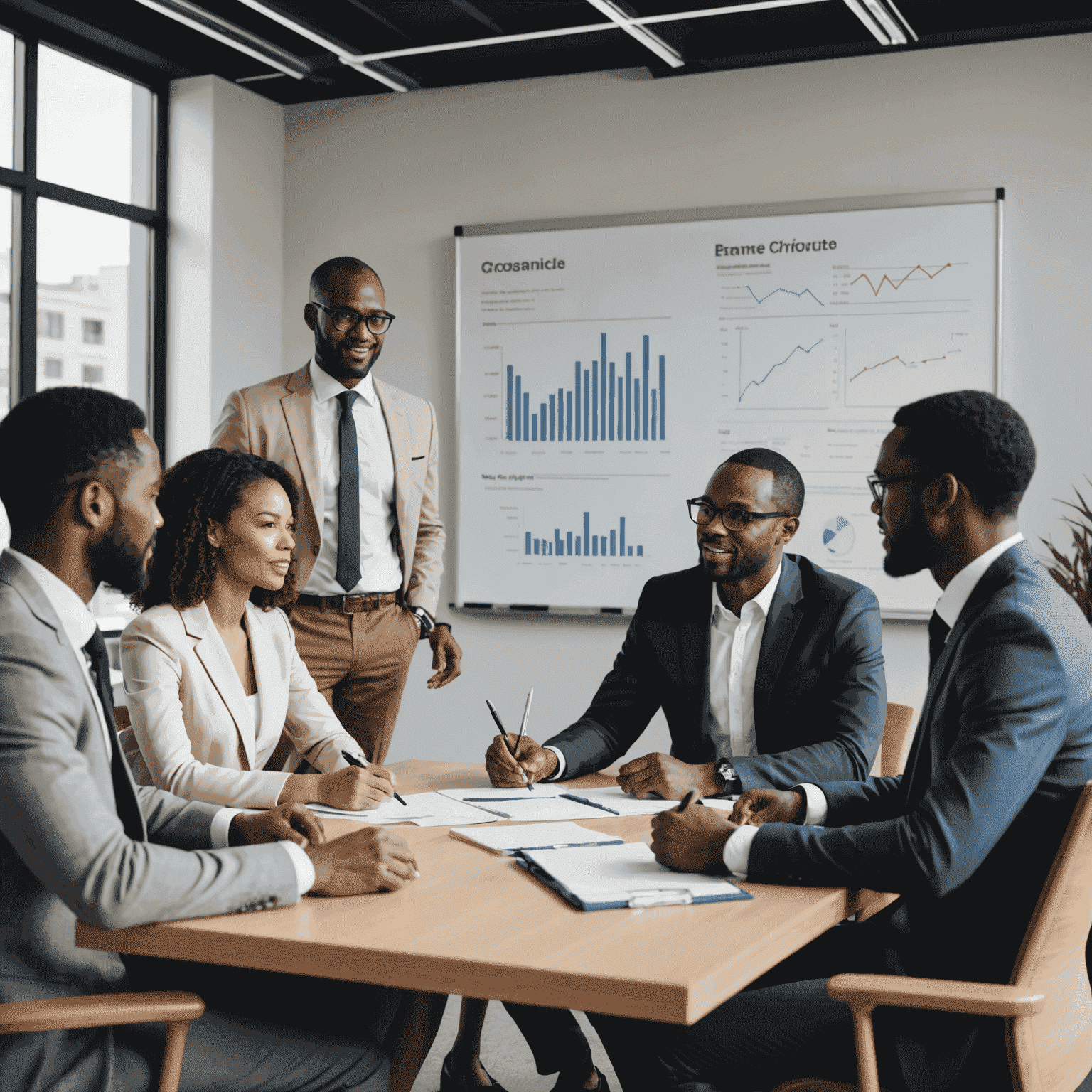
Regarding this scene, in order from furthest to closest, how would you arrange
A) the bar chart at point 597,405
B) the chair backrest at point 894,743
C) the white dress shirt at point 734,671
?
the bar chart at point 597,405
the chair backrest at point 894,743
the white dress shirt at point 734,671

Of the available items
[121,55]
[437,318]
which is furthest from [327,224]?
[121,55]

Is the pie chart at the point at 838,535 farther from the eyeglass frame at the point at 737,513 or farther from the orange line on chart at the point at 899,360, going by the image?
the eyeglass frame at the point at 737,513

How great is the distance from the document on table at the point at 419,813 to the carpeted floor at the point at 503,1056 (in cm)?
95

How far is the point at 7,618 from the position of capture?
150 centimetres

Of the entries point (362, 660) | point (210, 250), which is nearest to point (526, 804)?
point (362, 660)

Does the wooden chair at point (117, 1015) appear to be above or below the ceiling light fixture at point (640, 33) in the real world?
below

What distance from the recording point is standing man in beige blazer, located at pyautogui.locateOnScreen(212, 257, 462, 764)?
3387 millimetres

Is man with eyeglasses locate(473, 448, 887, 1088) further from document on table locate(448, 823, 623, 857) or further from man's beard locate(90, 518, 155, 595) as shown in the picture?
man's beard locate(90, 518, 155, 595)

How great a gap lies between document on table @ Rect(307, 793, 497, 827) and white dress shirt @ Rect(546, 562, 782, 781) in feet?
2.24

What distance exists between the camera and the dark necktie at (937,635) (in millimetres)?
1924

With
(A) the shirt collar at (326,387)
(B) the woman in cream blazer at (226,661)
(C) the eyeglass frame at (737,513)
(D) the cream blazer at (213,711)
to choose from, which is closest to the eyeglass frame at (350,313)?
(A) the shirt collar at (326,387)

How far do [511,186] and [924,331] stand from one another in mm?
1729

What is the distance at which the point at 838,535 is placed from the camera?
14.6ft

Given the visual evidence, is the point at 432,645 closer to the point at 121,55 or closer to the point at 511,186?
the point at 511,186
